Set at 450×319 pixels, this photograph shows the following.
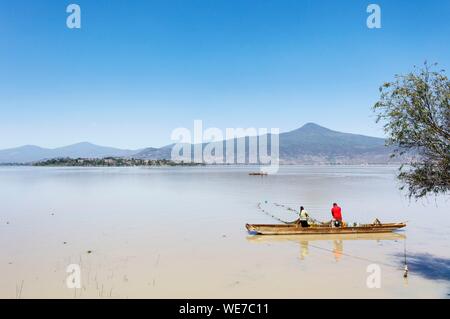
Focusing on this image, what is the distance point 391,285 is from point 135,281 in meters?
12.0

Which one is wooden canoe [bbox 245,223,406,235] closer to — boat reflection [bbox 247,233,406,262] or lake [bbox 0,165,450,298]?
boat reflection [bbox 247,233,406,262]

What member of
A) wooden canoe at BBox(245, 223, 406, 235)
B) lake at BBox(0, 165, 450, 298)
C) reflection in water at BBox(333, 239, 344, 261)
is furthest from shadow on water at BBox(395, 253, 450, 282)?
wooden canoe at BBox(245, 223, 406, 235)

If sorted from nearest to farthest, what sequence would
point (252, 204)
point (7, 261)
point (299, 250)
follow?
point (7, 261) → point (299, 250) → point (252, 204)

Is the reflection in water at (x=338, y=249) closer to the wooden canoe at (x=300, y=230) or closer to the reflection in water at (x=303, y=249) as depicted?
the wooden canoe at (x=300, y=230)

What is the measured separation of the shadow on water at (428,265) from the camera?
2004 cm

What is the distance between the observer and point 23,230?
33.1m

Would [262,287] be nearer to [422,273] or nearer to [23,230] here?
[422,273]

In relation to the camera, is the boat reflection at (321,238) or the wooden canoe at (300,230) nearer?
the boat reflection at (321,238)

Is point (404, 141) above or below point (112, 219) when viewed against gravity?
above

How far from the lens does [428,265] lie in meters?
22.0

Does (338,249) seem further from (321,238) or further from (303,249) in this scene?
(321,238)

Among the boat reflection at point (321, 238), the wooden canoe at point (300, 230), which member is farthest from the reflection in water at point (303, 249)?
the wooden canoe at point (300, 230)

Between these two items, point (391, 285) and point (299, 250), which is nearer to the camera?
point (391, 285)
